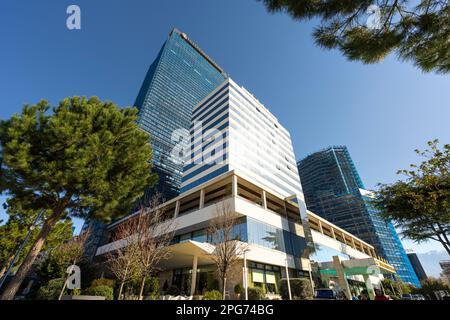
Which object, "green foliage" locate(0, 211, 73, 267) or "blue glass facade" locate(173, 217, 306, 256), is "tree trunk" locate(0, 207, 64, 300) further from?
"blue glass facade" locate(173, 217, 306, 256)

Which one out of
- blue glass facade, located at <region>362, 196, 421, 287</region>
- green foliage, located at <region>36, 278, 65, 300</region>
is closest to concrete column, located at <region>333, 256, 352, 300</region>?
green foliage, located at <region>36, 278, 65, 300</region>

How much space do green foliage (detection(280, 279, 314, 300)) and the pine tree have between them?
53.0 feet

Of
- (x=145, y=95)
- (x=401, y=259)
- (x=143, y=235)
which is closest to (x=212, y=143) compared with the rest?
(x=143, y=235)

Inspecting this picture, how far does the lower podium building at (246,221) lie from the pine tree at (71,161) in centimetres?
731

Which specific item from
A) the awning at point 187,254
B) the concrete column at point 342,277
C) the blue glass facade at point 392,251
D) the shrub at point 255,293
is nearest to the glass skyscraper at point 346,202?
the blue glass facade at point 392,251

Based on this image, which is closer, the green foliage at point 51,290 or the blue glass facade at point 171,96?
the green foliage at point 51,290

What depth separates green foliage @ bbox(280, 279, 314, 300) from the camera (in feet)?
56.2

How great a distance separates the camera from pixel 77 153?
29.7ft

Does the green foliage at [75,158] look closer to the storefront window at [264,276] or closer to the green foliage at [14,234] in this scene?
the green foliage at [14,234]

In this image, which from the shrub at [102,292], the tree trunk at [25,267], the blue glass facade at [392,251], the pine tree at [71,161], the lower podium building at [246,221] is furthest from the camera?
the blue glass facade at [392,251]

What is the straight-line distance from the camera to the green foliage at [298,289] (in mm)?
17123

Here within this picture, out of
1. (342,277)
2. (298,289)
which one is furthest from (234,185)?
(342,277)

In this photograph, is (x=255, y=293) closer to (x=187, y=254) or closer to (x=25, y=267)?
(x=187, y=254)
